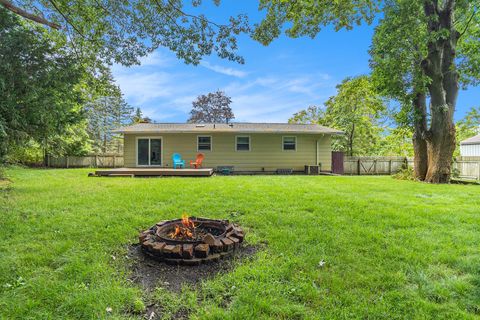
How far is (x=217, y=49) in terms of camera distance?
4859 mm

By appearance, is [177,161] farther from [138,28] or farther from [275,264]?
[275,264]

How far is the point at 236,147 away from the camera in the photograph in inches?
557

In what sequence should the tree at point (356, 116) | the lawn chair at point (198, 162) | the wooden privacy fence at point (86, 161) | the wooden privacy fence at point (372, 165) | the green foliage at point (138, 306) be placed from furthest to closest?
the wooden privacy fence at point (86, 161) → the tree at point (356, 116) → the wooden privacy fence at point (372, 165) → the lawn chair at point (198, 162) → the green foliage at point (138, 306)

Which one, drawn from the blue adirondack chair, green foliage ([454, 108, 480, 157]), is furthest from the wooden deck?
green foliage ([454, 108, 480, 157])

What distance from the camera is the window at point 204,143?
46.1 feet

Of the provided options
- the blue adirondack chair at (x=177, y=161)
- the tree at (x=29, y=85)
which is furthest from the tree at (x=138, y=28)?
the blue adirondack chair at (x=177, y=161)

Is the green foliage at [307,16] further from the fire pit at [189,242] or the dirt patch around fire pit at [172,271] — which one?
the dirt patch around fire pit at [172,271]

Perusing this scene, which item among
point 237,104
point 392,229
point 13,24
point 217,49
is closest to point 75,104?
point 13,24

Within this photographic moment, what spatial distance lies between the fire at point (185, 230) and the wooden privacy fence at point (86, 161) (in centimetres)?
1757

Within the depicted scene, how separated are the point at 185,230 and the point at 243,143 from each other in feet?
36.5

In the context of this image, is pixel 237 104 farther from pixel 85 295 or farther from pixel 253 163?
pixel 85 295

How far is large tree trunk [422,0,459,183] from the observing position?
30.3 ft

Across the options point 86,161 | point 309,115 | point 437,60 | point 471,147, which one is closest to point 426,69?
point 437,60

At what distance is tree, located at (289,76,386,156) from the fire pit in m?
16.2
